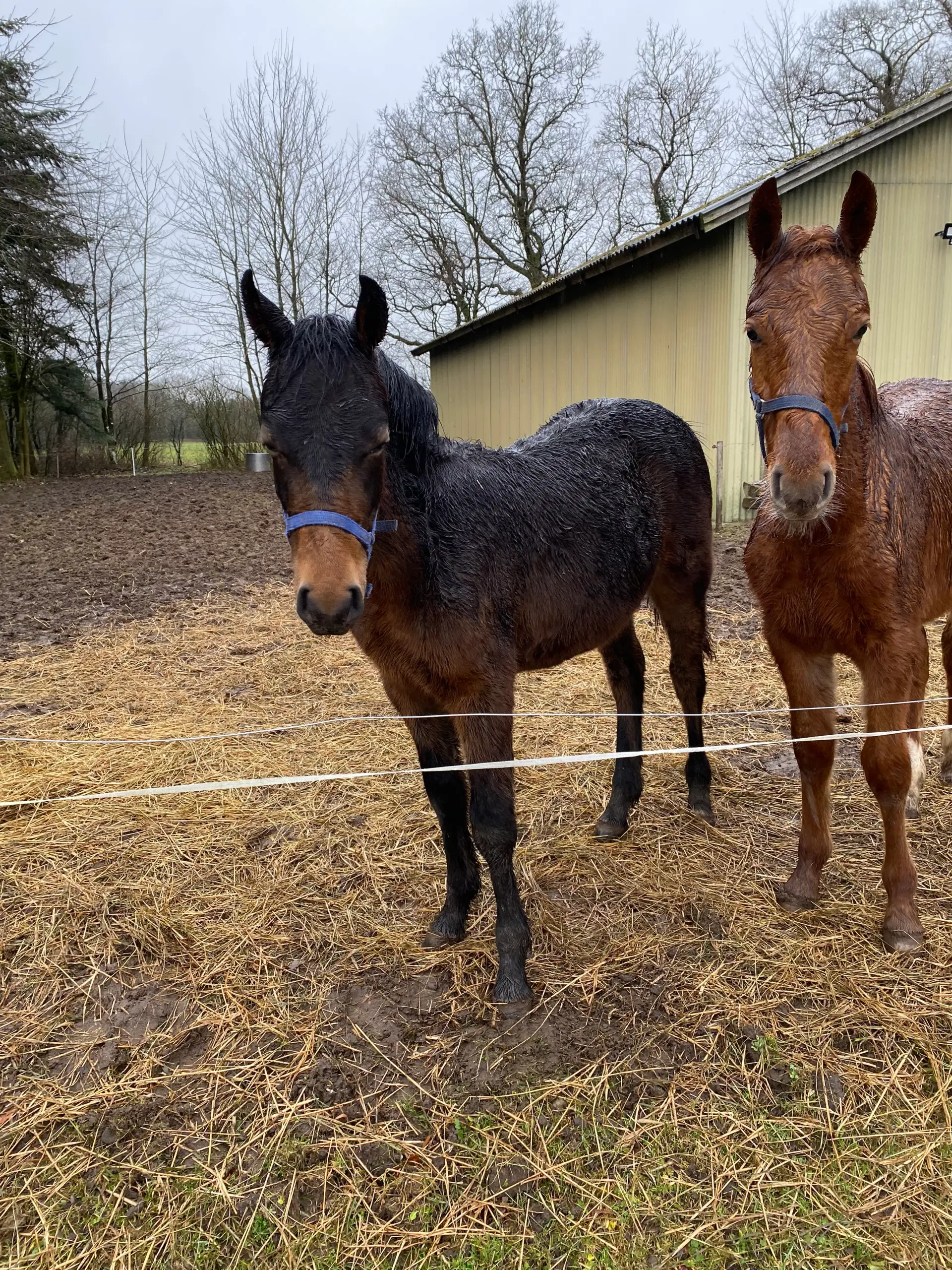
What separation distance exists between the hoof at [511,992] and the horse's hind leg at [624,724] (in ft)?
3.33

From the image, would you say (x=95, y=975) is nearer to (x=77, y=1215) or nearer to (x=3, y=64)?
(x=77, y=1215)

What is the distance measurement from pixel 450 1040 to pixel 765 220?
256 cm

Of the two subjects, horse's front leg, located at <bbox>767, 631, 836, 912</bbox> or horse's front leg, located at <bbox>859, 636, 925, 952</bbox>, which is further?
horse's front leg, located at <bbox>767, 631, 836, 912</bbox>

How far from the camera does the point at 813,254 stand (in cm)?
198

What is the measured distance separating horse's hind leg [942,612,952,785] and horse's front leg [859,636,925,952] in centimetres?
111

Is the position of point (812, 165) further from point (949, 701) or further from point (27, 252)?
point (27, 252)

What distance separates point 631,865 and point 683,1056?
3.17 feet

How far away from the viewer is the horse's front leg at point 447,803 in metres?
2.37

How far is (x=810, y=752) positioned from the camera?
254 centimetres

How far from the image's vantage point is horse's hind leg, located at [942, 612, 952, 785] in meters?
3.35

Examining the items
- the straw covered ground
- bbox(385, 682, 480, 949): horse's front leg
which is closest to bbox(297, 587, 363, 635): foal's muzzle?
bbox(385, 682, 480, 949): horse's front leg

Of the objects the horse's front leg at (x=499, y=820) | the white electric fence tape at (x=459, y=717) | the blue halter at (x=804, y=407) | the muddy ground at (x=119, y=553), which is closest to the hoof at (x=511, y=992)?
the horse's front leg at (x=499, y=820)

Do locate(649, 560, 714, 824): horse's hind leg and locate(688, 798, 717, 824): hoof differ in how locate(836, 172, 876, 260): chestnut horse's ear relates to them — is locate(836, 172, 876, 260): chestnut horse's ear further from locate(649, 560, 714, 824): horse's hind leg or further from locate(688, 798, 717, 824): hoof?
locate(688, 798, 717, 824): hoof

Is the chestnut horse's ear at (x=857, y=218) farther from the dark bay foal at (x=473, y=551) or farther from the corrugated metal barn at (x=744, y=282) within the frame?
the corrugated metal barn at (x=744, y=282)
